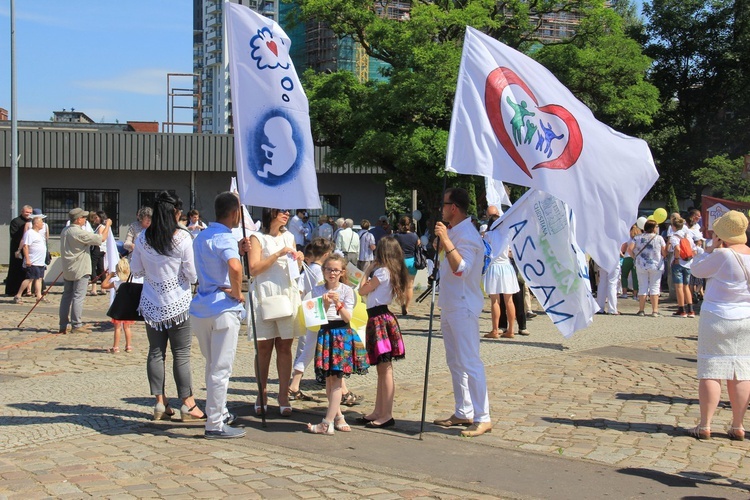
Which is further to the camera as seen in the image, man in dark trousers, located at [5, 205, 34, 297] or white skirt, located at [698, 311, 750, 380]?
man in dark trousers, located at [5, 205, 34, 297]

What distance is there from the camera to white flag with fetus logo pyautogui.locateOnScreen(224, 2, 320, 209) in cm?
715

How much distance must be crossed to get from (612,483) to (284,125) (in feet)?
12.6

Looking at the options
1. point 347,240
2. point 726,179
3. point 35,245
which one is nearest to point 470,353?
point 35,245

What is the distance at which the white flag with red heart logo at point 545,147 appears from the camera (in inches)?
268

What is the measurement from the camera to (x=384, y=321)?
284 inches

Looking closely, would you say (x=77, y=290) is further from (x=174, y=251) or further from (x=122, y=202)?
(x=122, y=202)

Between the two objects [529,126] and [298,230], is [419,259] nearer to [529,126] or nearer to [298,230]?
[298,230]

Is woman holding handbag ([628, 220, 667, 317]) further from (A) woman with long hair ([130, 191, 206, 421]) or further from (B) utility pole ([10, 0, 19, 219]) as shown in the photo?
(B) utility pole ([10, 0, 19, 219])

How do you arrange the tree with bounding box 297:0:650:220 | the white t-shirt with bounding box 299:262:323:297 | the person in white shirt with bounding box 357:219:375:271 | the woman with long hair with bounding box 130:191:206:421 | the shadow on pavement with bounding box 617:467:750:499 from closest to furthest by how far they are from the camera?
the shadow on pavement with bounding box 617:467:750:499, the woman with long hair with bounding box 130:191:206:421, the white t-shirt with bounding box 299:262:323:297, the person in white shirt with bounding box 357:219:375:271, the tree with bounding box 297:0:650:220

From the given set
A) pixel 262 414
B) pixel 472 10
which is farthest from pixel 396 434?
pixel 472 10

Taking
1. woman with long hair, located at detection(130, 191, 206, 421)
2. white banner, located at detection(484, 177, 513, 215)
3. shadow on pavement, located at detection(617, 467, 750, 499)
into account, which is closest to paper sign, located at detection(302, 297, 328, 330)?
woman with long hair, located at detection(130, 191, 206, 421)

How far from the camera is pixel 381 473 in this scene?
230 inches

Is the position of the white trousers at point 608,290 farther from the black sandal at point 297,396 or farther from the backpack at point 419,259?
the black sandal at point 297,396

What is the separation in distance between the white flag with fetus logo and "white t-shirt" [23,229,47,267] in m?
11.1
